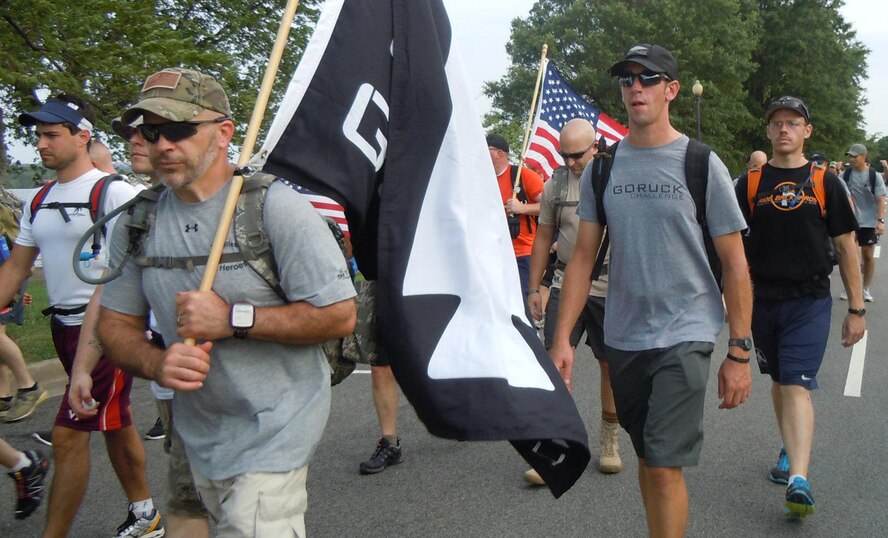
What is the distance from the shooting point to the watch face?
2.32m

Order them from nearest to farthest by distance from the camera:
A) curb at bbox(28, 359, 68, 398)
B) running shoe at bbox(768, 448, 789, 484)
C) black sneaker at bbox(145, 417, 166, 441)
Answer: running shoe at bbox(768, 448, 789, 484), black sneaker at bbox(145, 417, 166, 441), curb at bbox(28, 359, 68, 398)

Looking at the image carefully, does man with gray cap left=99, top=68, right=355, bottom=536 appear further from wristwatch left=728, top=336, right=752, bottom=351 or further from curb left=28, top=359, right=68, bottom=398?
curb left=28, top=359, right=68, bottom=398

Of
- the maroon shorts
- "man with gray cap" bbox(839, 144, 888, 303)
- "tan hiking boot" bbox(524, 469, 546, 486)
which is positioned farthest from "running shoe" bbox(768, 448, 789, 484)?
"man with gray cap" bbox(839, 144, 888, 303)

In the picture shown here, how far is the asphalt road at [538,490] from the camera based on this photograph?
4.21 meters

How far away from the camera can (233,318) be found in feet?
7.61

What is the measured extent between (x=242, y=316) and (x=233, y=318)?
2cm

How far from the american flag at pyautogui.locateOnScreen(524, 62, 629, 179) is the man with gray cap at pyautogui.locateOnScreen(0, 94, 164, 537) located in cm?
432

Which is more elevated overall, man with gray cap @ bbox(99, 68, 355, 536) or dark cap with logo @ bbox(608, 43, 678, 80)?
dark cap with logo @ bbox(608, 43, 678, 80)

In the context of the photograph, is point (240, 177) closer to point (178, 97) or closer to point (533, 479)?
point (178, 97)

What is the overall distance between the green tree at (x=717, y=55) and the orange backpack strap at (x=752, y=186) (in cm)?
3715

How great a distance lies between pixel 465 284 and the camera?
8.79 ft

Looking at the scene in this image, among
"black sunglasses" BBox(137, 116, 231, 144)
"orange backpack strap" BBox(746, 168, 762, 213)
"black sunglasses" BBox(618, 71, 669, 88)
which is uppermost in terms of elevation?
"black sunglasses" BBox(618, 71, 669, 88)

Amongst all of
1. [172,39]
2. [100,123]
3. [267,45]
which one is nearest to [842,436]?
[172,39]

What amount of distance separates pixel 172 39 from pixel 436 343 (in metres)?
8.39
